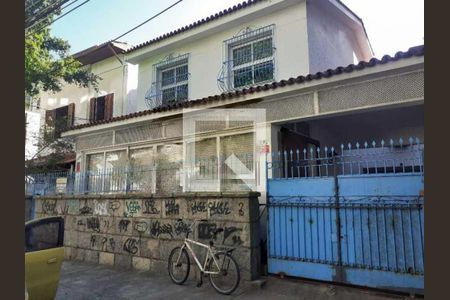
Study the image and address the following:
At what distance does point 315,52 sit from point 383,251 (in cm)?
593

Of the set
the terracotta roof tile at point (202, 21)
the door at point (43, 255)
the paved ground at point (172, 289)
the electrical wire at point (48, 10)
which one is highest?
the terracotta roof tile at point (202, 21)

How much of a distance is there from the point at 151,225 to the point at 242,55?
231 inches

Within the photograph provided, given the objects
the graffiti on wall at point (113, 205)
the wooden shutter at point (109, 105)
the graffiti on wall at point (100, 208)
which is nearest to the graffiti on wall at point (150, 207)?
the graffiti on wall at point (113, 205)

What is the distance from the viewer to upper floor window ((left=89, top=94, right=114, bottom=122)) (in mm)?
14883

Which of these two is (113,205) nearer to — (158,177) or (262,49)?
(158,177)

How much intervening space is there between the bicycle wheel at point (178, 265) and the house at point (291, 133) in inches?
63.2

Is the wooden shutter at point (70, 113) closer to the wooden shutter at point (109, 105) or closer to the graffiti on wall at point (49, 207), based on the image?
the wooden shutter at point (109, 105)

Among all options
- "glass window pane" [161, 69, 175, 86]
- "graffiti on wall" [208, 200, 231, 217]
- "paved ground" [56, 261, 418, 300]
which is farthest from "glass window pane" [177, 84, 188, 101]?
"paved ground" [56, 261, 418, 300]

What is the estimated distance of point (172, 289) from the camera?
18.9ft

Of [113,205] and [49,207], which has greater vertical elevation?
[113,205]

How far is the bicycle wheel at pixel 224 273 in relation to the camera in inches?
214

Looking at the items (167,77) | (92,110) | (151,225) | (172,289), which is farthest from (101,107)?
(172,289)

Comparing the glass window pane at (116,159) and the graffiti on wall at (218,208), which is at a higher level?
the glass window pane at (116,159)

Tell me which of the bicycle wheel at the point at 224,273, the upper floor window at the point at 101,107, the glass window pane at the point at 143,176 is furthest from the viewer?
the upper floor window at the point at 101,107
